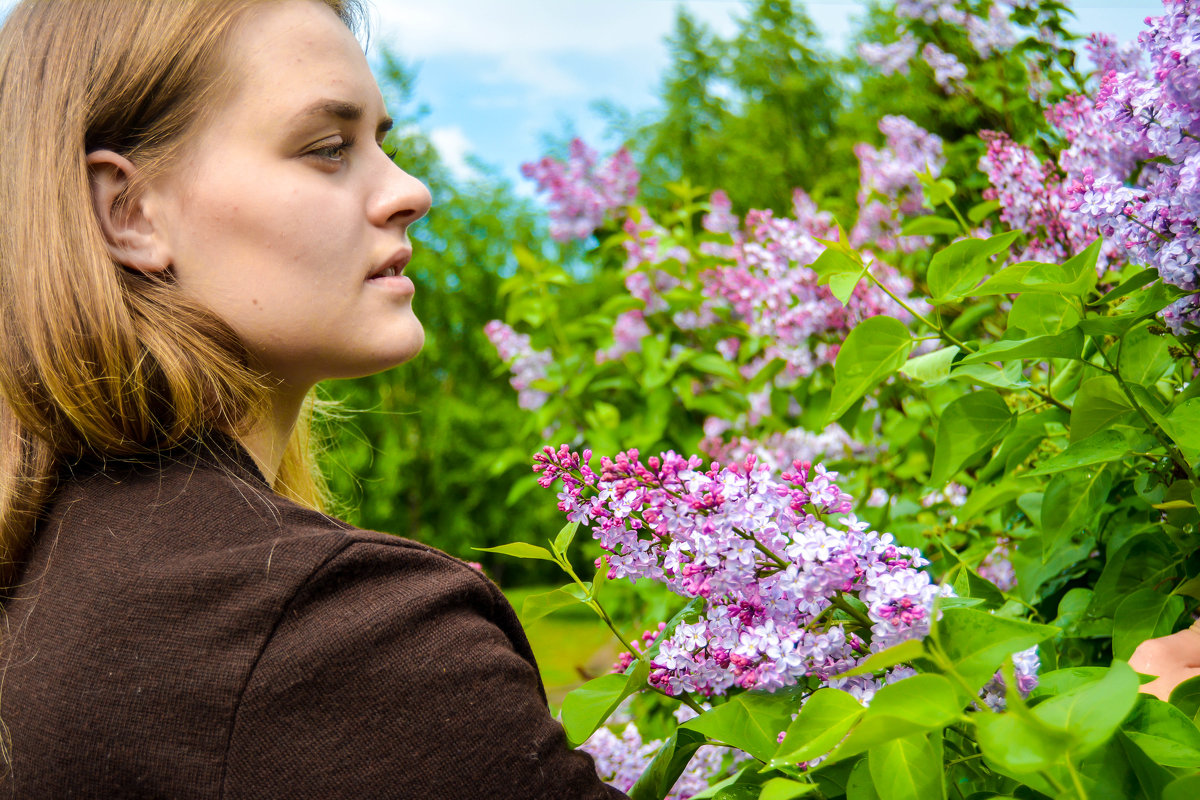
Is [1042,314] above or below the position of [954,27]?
below

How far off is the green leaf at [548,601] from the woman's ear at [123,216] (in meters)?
0.67

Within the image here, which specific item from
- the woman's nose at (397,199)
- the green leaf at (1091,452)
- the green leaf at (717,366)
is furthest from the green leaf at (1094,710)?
the green leaf at (717,366)

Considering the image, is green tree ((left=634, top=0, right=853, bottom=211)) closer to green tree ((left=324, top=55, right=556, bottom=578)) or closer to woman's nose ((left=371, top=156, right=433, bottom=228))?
green tree ((left=324, top=55, right=556, bottom=578))

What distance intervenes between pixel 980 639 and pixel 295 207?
92 cm

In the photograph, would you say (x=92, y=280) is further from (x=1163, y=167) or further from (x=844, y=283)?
(x=1163, y=167)

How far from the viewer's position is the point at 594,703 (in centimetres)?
97

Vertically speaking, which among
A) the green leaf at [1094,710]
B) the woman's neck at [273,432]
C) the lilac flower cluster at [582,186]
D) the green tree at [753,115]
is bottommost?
the green tree at [753,115]

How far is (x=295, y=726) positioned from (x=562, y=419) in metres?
2.35

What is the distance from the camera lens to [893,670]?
33.6 inches

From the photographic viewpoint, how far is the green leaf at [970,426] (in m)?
1.22

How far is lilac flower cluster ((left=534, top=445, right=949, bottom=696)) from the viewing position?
82cm

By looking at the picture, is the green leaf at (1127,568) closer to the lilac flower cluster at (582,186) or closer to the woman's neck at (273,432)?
the woman's neck at (273,432)

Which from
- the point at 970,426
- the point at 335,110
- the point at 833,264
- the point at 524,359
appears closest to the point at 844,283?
the point at 833,264

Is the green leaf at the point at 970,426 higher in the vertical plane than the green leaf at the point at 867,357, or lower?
lower
